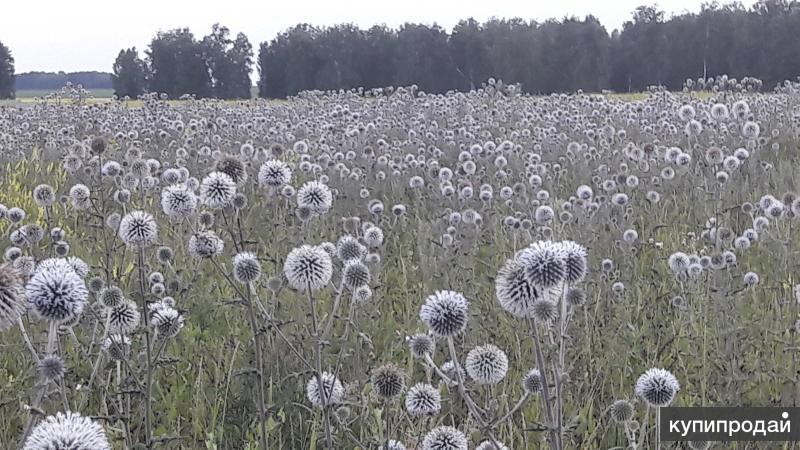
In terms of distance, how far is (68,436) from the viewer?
1210 mm

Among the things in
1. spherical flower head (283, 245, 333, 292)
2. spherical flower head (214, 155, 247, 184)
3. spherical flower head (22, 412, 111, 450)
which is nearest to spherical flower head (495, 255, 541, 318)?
spherical flower head (283, 245, 333, 292)

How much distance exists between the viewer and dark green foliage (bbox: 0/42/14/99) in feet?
109

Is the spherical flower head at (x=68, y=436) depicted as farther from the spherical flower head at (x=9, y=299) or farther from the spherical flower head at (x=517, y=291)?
the spherical flower head at (x=517, y=291)

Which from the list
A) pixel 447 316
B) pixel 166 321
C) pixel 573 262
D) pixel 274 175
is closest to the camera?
pixel 573 262

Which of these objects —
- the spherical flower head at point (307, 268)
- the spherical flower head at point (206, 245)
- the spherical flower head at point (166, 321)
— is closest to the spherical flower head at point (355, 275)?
the spherical flower head at point (307, 268)

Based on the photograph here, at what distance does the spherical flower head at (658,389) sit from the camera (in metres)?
1.98

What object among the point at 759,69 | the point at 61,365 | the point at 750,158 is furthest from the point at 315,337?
the point at 759,69

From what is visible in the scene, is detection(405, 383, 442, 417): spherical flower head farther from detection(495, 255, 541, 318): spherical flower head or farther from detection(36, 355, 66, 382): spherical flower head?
detection(36, 355, 66, 382): spherical flower head

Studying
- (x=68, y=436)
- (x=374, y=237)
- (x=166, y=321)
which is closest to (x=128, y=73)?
(x=374, y=237)

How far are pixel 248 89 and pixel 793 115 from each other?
2511 cm

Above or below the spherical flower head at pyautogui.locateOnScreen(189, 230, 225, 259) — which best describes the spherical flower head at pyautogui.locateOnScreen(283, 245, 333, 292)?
below

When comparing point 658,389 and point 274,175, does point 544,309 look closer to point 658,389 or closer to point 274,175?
point 658,389

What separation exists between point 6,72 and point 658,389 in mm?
37124

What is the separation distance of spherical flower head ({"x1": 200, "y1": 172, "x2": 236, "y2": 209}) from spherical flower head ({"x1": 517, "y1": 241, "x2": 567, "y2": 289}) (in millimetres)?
1208
